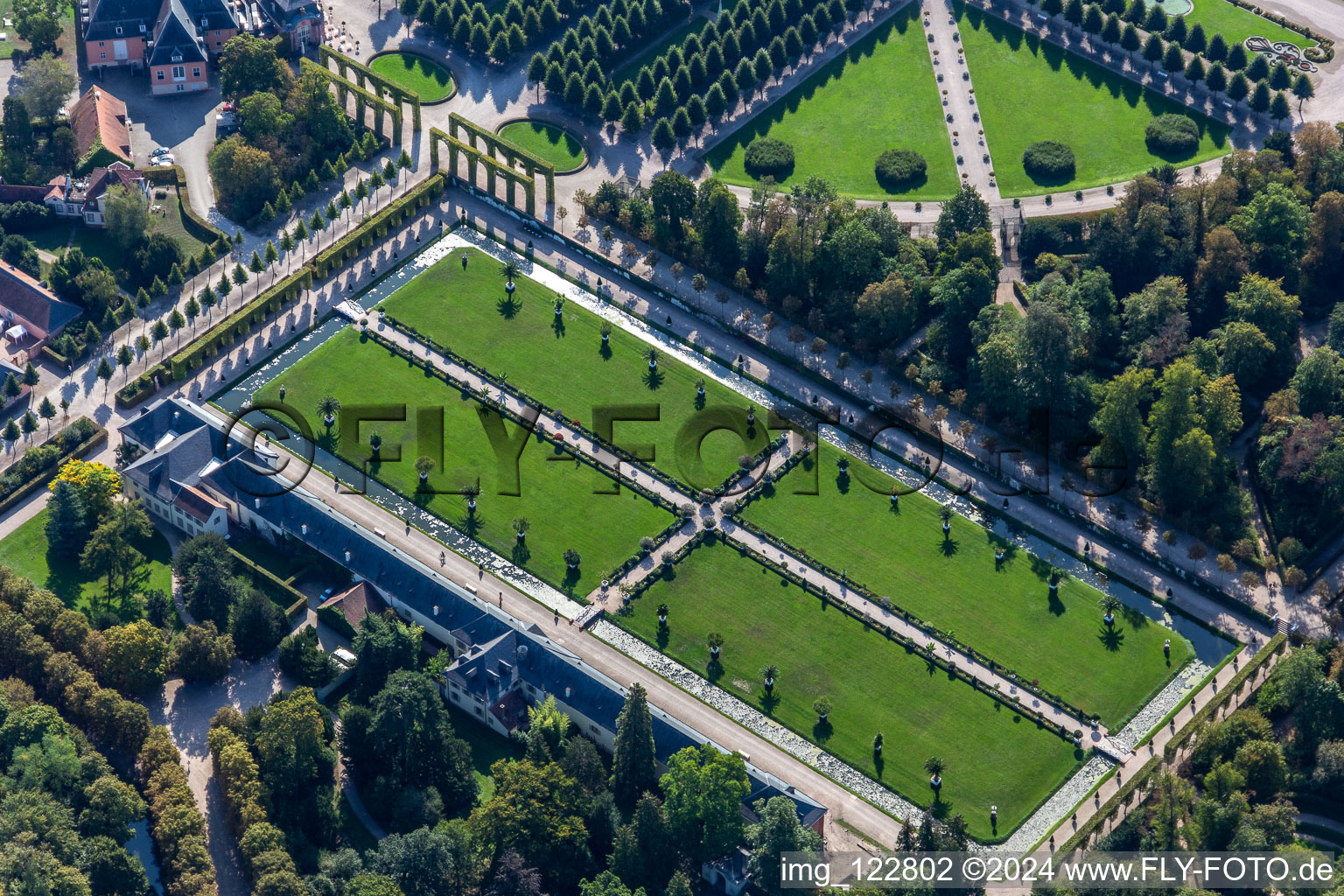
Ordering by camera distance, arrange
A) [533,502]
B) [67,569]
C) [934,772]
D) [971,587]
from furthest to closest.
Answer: [533,502]
[971,587]
[67,569]
[934,772]

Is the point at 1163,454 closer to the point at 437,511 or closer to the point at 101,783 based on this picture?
the point at 437,511

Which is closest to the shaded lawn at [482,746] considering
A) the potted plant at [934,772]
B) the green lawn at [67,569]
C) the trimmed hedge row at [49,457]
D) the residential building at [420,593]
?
the residential building at [420,593]

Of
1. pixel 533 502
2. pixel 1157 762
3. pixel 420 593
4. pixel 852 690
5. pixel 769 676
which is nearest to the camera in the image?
pixel 1157 762

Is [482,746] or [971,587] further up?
[971,587]

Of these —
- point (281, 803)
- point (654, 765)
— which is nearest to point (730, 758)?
point (654, 765)

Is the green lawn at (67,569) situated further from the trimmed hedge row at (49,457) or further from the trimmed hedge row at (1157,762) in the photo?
the trimmed hedge row at (1157,762)

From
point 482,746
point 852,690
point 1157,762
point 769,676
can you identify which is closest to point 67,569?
point 482,746

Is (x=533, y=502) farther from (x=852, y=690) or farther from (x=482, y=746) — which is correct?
(x=852, y=690)

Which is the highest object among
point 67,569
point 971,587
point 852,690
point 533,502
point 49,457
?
point 971,587
